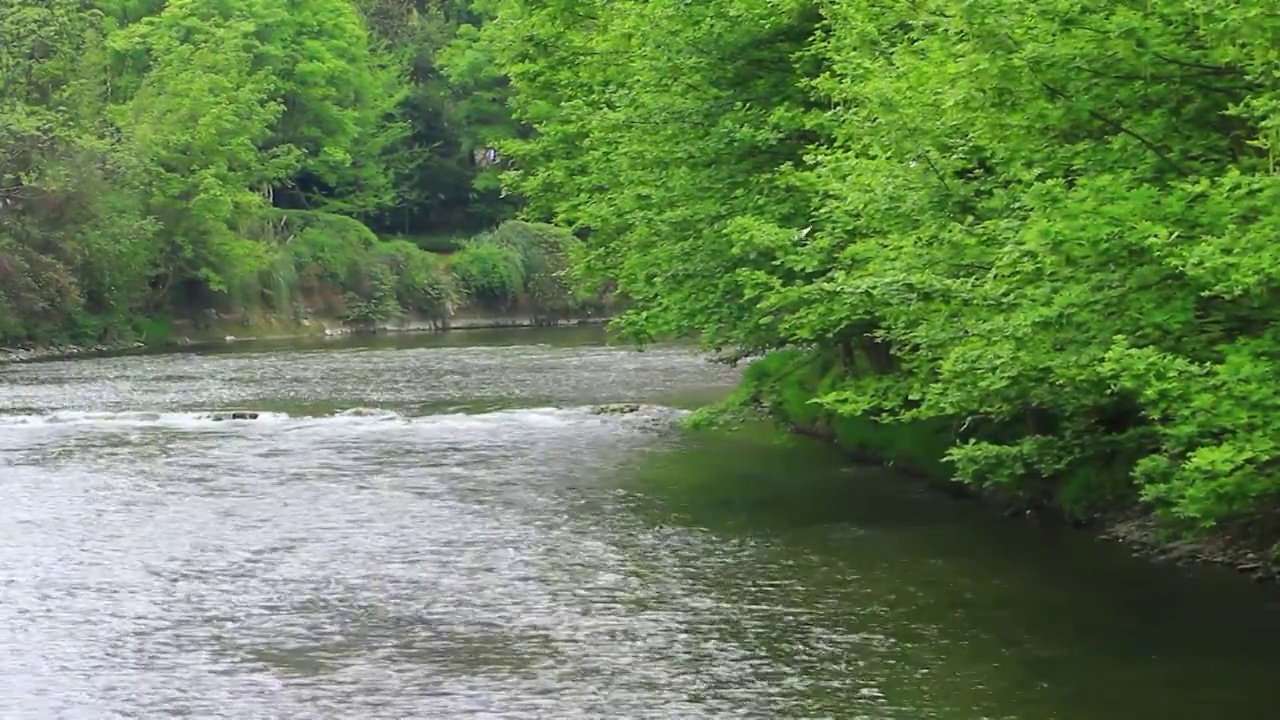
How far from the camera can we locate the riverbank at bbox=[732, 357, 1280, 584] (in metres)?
22.9

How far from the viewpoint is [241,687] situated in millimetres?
18078

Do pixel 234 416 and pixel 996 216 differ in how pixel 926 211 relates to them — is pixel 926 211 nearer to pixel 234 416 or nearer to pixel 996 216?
pixel 996 216

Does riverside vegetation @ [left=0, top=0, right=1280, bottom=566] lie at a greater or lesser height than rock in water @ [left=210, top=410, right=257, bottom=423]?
greater

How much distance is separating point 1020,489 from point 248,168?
2351 inches

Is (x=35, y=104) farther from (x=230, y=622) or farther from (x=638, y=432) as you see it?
(x=230, y=622)

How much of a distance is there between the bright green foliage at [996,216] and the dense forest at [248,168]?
125 ft

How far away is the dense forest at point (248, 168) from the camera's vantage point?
6881cm

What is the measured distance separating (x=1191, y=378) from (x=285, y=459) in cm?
2246

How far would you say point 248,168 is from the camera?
81.3 m

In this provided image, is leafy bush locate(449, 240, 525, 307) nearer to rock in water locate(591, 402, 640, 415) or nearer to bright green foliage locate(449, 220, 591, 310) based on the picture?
bright green foliage locate(449, 220, 591, 310)

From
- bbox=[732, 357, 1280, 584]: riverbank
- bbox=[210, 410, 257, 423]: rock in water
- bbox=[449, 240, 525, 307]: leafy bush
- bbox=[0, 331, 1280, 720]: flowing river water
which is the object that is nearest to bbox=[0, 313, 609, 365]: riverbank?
bbox=[449, 240, 525, 307]: leafy bush

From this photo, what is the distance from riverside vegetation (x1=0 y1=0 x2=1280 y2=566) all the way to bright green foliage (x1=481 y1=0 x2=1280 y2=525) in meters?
0.05

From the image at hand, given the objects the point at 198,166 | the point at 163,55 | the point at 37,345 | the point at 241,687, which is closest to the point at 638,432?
the point at 241,687

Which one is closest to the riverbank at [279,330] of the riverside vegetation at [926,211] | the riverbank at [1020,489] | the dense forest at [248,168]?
the dense forest at [248,168]
